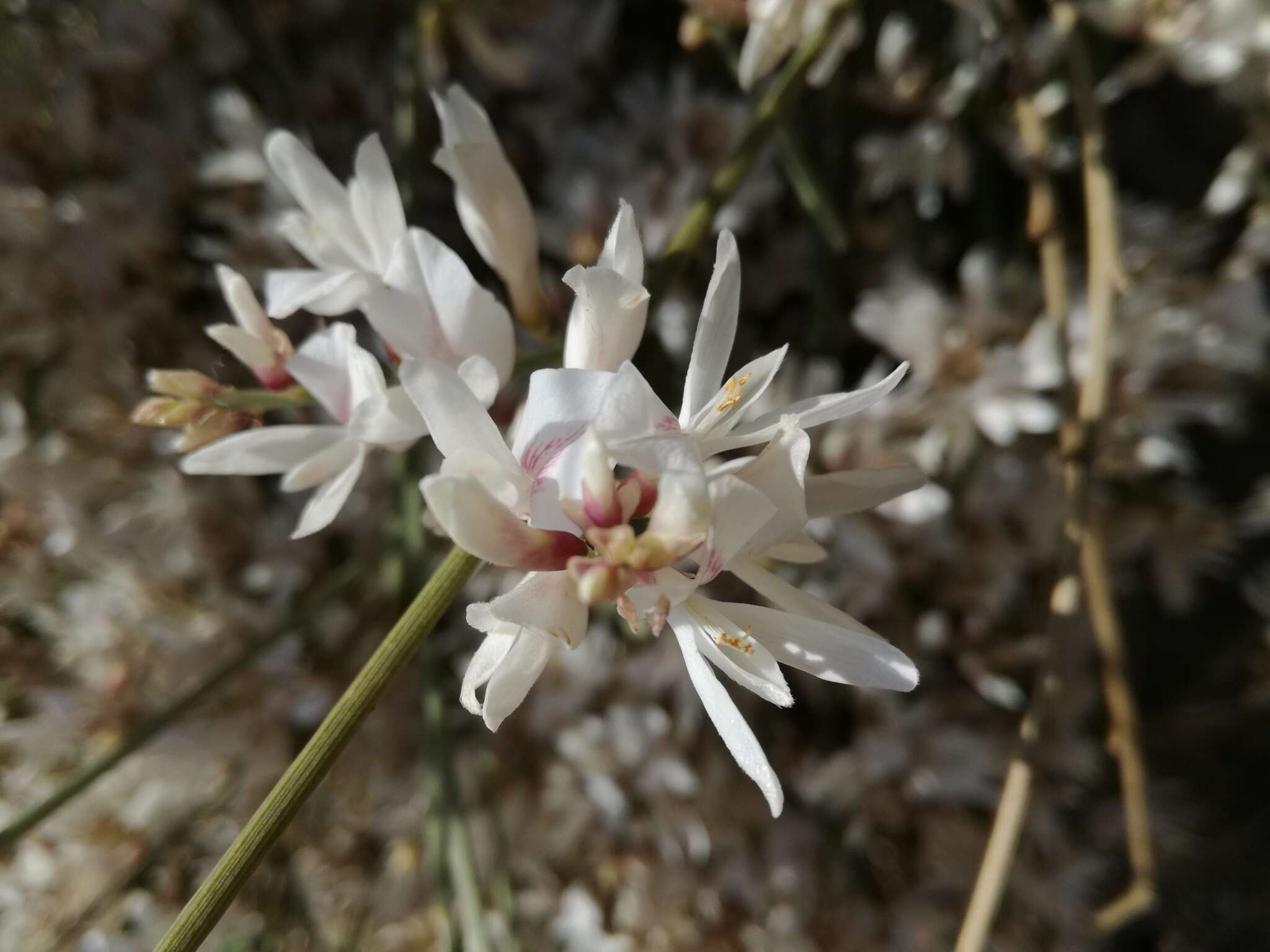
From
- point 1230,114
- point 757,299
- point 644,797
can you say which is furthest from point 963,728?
point 1230,114

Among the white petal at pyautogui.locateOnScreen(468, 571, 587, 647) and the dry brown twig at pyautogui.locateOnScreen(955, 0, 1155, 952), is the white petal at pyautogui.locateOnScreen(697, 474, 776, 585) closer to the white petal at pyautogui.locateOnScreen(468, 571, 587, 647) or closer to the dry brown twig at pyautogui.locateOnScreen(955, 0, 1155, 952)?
the white petal at pyautogui.locateOnScreen(468, 571, 587, 647)

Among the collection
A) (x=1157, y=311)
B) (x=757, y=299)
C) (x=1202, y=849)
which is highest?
(x=757, y=299)

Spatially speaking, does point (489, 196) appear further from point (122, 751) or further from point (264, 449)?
point (122, 751)

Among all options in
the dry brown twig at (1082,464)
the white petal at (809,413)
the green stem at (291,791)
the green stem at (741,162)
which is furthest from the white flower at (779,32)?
the green stem at (291,791)

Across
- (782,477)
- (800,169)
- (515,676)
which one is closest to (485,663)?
(515,676)

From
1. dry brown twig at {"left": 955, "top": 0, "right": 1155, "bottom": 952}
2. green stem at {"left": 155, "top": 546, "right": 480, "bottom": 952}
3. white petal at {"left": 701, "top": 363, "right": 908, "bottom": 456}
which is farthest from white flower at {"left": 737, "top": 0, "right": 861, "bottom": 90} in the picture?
green stem at {"left": 155, "top": 546, "right": 480, "bottom": 952}

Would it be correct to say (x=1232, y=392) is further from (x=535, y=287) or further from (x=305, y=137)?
(x=305, y=137)

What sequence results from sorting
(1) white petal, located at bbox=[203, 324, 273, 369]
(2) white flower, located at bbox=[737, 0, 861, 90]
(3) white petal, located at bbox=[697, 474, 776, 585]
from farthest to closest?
(2) white flower, located at bbox=[737, 0, 861, 90] < (1) white petal, located at bbox=[203, 324, 273, 369] < (3) white petal, located at bbox=[697, 474, 776, 585]

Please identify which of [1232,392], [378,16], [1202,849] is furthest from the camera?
[1202,849]
